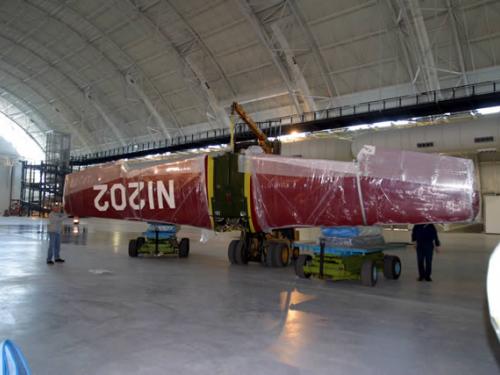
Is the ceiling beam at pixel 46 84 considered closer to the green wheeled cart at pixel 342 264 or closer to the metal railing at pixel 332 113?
the metal railing at pixel 332 113

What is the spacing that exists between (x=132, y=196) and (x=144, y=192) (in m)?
0.45

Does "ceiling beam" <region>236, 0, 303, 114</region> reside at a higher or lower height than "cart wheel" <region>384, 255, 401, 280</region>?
higher

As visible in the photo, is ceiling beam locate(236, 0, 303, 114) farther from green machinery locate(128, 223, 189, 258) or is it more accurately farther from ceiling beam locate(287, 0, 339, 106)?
green machinery locate(128, 223, 189, 258)

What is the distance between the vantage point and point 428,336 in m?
5.16

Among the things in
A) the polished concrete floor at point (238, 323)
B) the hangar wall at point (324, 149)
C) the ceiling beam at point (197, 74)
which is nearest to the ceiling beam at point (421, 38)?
the hangar wall at point (324, 149)

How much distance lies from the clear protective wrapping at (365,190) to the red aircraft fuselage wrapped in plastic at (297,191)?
0.06ft

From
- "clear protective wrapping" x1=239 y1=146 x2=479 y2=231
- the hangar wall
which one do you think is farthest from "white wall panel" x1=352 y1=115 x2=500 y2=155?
"clear protective wrapping" x1=239 y1=146 x2=479 y2=231

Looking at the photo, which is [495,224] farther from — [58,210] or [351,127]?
[58,210]

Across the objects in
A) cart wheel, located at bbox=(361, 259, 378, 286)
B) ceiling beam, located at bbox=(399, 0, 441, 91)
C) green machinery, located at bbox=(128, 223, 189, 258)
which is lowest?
cart wheel, located at bbox=(361, 259, 378, 286)

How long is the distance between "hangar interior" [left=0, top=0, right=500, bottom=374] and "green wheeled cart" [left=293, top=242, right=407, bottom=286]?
293 millimetres

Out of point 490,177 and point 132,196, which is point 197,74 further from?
point 490,177

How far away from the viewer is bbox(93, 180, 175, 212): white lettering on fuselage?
10.5 meters

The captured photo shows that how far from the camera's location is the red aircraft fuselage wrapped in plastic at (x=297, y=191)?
7395 millimetres

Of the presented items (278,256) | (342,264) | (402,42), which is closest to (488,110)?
(402,42)
